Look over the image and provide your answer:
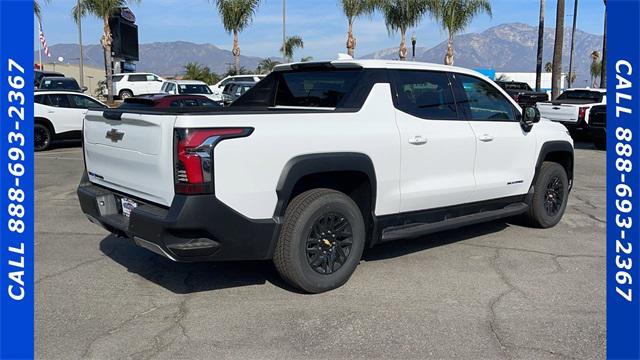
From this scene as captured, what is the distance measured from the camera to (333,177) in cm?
461

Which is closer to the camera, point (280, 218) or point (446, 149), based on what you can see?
point (280, 218)

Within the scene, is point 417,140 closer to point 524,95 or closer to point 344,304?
point 344,304

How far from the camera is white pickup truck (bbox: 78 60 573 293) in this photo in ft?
12.4

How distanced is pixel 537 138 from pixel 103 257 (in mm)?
4623

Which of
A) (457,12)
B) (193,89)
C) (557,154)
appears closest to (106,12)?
(193,89)

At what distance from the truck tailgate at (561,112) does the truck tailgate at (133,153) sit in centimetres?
1471

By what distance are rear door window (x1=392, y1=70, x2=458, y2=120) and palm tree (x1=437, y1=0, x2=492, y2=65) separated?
32.0 metres

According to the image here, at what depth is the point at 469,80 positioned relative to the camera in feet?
18.7

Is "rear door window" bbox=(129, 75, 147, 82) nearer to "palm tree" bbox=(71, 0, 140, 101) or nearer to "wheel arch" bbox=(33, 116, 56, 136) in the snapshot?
"palm tree" bbox=(71, 0, 140, 101)

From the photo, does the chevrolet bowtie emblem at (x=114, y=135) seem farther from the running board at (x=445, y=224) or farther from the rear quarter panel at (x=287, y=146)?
the running board at (x=445, y=224)

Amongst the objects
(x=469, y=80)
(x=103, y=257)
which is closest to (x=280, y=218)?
(x=103, y=257)

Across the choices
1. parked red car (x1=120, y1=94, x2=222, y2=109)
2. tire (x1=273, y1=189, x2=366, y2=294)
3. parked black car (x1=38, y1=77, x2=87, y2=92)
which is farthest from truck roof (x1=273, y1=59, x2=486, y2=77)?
parked black car (x1=38, y1=77, x2=87, y2=92)

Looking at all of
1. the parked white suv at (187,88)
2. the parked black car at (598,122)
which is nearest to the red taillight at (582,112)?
the parked black car at (598,122)

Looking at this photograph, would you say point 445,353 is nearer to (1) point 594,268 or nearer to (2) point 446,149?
(2) point 446,149
